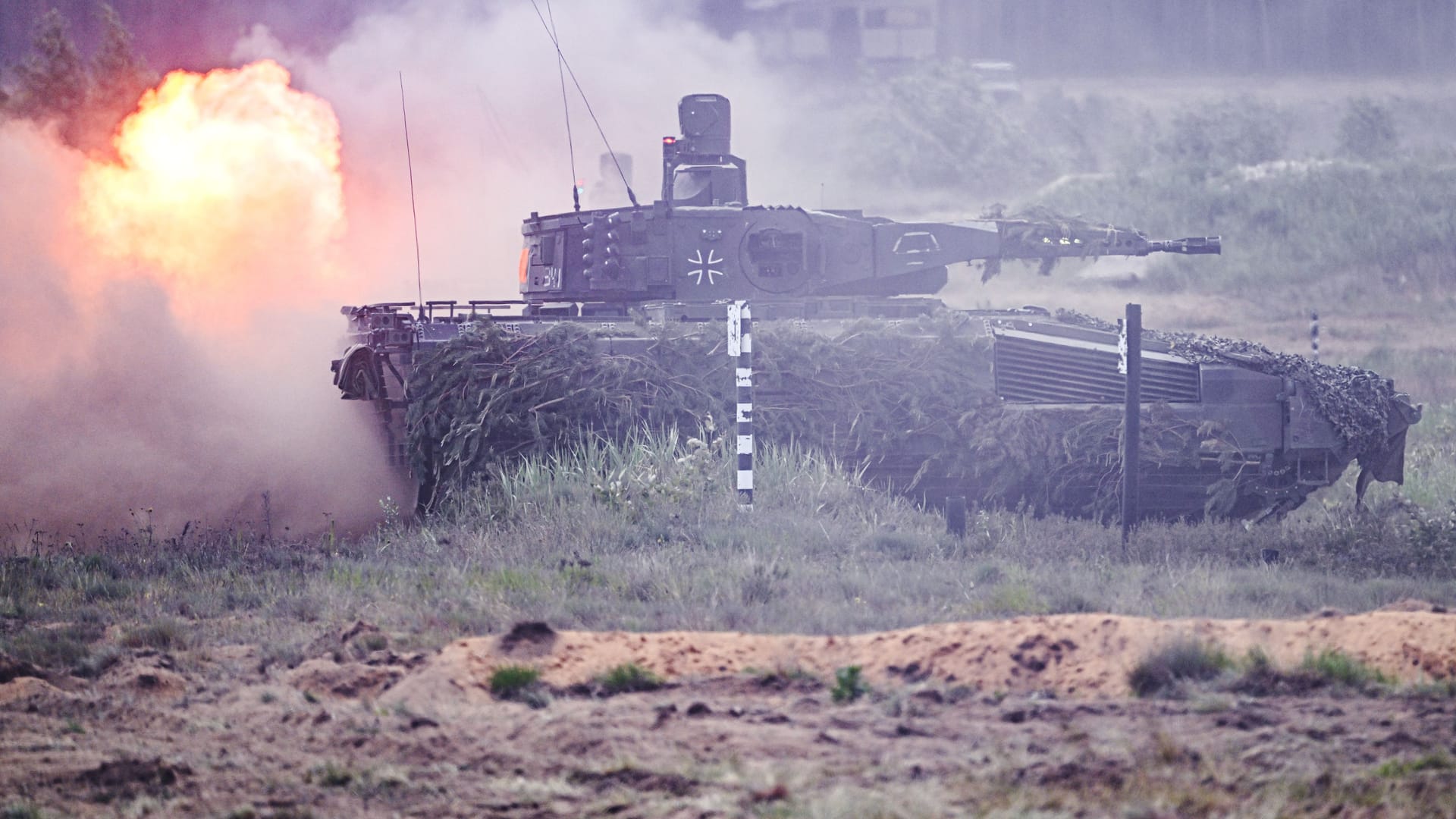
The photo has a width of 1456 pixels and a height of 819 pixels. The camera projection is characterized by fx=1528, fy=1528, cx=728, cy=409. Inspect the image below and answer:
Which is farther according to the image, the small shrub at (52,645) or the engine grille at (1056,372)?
the engine grille at (1056,372)

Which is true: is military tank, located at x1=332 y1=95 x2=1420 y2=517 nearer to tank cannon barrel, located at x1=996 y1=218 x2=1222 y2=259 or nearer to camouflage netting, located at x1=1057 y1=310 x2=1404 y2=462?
camouflage netting, located at x1=1057 y1=310 x2=1404 y2=462

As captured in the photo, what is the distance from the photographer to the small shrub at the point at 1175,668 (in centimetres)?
535

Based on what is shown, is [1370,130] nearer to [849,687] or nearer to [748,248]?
[748,248]

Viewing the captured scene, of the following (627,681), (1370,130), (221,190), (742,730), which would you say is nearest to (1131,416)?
(627,681)

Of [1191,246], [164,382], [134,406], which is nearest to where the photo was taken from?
[1191,246]

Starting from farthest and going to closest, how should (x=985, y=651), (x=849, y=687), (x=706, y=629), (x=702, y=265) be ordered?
(x=702, y=265) → (x=706, y=629) → (x=985, y=651) → (x=849, y=687)

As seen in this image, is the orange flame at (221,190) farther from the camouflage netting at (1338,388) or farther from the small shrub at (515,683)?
the small shrub at (515,683)

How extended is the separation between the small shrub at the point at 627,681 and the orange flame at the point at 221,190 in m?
12.2

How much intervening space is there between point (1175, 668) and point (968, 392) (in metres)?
6.23

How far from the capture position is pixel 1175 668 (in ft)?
17.9

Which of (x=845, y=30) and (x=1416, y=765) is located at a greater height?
(x=845, y=30)

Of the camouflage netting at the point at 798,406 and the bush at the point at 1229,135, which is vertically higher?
the bush at the point at 1229,135

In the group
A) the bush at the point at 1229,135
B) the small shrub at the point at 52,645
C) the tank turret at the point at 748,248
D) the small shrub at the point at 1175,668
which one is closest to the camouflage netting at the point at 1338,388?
the tank turret at the point at 748,248

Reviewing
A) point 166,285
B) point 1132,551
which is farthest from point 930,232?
point 166,285
